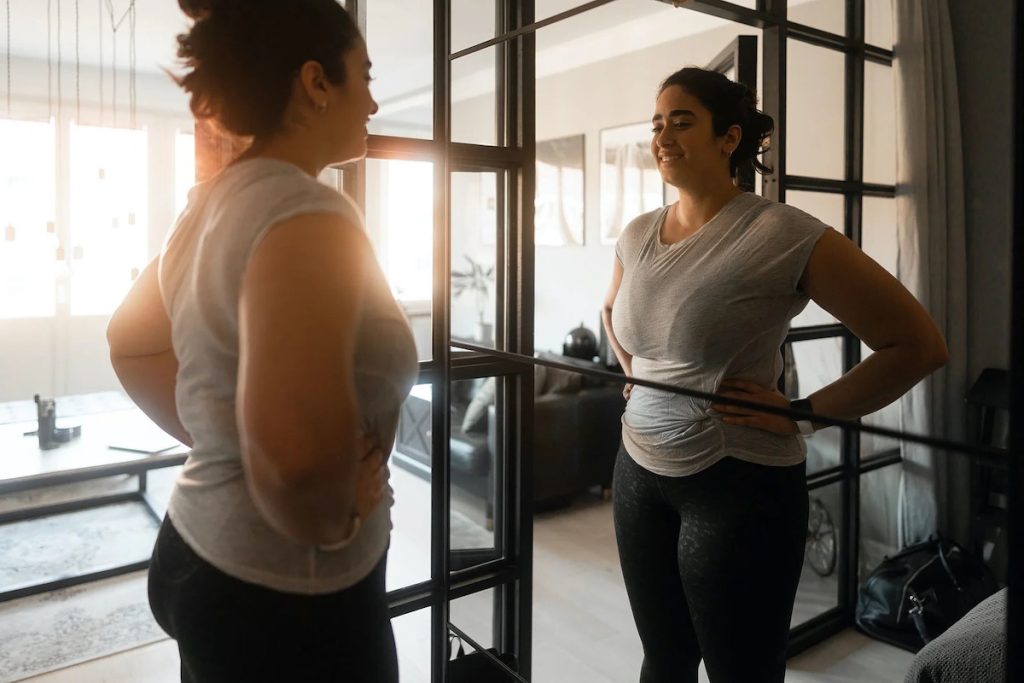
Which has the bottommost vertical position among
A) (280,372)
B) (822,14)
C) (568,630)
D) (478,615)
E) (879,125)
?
(568,630)

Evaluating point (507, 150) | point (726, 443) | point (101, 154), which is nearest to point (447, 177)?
point (507, 150)

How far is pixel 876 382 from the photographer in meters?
0.98

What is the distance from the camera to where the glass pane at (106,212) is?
16.2ft

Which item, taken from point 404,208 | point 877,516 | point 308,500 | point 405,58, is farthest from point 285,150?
point 877,516

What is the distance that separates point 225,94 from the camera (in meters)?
0.67

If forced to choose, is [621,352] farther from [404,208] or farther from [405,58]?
[405,58]

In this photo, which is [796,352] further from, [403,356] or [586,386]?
[403,356]

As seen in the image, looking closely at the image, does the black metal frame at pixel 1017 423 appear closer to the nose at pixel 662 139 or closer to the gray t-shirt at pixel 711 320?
the gray t-shirt at pixel 711 320

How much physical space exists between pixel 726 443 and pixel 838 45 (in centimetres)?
95

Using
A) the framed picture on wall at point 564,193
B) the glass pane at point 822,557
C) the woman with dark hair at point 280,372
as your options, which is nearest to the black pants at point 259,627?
the woman with dark hair at point 280,372

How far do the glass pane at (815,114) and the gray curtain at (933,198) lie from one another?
0.42 ft

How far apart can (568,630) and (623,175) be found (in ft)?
5.54

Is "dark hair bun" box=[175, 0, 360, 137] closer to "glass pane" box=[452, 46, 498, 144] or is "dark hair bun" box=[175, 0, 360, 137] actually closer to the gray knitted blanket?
"glass pane" box=[452, 46, 498, 144]

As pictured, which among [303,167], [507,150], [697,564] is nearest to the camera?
[303,167]
